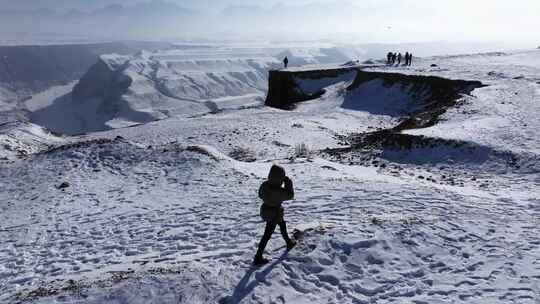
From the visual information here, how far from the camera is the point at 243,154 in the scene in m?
27.2

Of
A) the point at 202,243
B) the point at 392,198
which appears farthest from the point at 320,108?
the point at 202,243

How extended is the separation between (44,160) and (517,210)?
2468cm

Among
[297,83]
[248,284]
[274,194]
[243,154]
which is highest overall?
[297,83]

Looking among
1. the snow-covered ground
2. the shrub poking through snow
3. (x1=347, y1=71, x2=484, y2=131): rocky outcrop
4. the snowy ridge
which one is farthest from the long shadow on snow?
the snowy ridge

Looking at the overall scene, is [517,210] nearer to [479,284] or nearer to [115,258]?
[479,284]

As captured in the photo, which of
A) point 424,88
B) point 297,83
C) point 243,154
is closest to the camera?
point 243,154

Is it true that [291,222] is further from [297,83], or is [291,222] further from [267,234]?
[297,83]

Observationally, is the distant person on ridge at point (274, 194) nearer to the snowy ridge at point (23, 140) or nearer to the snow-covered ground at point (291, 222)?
the snow-covered ground at point (291, 222)

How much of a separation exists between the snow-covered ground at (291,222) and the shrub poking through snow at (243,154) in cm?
15

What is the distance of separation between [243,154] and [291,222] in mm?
14308

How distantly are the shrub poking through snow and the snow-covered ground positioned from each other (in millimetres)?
146

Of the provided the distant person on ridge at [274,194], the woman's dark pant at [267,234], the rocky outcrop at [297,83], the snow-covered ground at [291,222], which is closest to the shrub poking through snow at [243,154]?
the snow-covered ground at [291,222]

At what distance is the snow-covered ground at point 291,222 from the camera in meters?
9.39

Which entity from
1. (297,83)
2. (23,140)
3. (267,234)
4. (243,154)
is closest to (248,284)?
(267,234)
